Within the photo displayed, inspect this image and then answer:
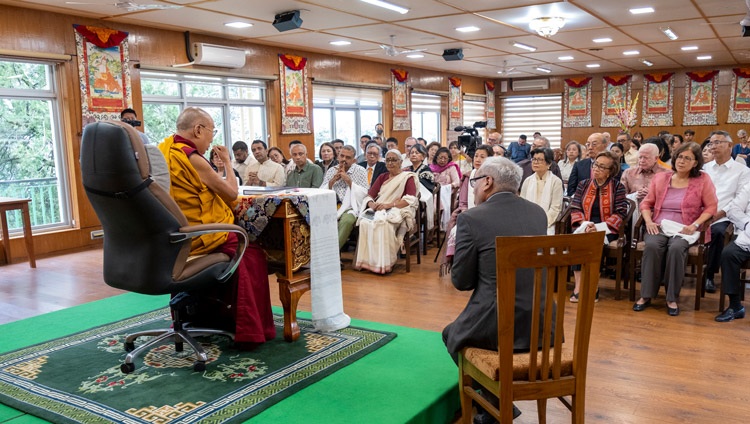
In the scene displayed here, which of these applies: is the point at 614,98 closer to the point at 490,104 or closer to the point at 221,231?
the point at 490,104

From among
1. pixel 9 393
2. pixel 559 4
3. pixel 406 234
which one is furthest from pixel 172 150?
pixel 559 4

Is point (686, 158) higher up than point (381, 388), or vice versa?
point (686, 158)

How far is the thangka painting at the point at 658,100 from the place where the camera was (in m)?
13.1

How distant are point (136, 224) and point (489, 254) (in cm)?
149

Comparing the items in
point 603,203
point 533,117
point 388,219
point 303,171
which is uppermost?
point 533,117

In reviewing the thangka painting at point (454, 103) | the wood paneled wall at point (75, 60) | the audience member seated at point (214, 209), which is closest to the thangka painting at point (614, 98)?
the thangka painting at point (454, 103)

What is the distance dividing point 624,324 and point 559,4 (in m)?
3.80

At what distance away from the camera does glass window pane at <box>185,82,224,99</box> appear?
25.6ft

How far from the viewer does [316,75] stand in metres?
9.59

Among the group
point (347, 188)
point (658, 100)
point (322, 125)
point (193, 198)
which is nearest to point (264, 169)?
point (347, 188)

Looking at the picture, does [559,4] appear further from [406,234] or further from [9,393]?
[9,393]

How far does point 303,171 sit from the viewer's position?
6.19m

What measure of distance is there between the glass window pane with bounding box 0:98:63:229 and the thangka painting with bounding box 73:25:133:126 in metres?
0.41

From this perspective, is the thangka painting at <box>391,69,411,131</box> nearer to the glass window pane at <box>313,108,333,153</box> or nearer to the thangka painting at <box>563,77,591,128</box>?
the glass window pane at <box>313,108,333,153</box>
